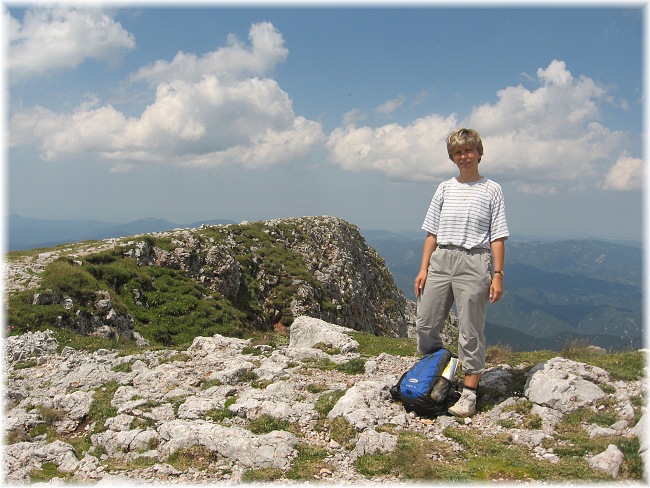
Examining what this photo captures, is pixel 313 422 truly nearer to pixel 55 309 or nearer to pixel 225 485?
pixel 225 485

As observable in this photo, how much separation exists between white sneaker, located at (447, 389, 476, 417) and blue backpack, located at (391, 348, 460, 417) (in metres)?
0.19

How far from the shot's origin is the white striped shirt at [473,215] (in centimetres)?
879

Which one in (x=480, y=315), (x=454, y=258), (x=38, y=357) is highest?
(x=454, y=258)

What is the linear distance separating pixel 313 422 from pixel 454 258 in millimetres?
4630

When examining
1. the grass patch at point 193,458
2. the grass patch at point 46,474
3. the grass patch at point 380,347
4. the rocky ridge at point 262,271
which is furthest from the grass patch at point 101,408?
the rocky ridge at point 262,271

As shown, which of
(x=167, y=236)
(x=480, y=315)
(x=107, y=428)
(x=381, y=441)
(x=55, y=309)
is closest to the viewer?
(x=381, y=441)

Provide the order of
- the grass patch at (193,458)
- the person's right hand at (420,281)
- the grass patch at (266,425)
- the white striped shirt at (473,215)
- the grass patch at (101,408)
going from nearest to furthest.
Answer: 1. the grass patch at (193,458)
2. the grass patch at (266,425)
3. the white striped shirt at (473,215)
4. the person's right hand at (420,281)
5. the grass patch at (101,408)

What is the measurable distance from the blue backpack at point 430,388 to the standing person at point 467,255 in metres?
0.27

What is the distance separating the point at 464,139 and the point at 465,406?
18.5 ft

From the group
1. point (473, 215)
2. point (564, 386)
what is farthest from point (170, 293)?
point (564, 386)

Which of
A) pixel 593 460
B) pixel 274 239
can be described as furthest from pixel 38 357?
pixel 274 239

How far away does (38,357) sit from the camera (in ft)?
51.0

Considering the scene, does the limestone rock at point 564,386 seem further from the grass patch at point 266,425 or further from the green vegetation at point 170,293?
the green vegetation at point 170,293

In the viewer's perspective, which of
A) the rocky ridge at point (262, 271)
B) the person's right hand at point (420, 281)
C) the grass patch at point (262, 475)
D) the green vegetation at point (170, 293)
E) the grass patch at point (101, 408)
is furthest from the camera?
the rocky ridge at point (262, 271)
